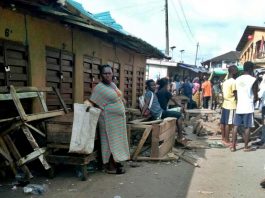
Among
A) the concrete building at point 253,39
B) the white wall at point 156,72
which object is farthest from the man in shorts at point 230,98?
the concrete building at point 253,39

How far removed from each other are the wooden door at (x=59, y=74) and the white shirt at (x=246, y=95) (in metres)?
4.03

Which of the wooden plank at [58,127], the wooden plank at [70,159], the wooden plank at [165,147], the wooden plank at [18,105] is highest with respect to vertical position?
the wooden plank at [18,105]

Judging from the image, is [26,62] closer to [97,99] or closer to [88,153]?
[97,99]

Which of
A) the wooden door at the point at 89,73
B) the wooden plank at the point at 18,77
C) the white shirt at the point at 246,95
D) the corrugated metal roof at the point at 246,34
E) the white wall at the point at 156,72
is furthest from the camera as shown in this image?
the corrugated metal roof at the point at 246,34

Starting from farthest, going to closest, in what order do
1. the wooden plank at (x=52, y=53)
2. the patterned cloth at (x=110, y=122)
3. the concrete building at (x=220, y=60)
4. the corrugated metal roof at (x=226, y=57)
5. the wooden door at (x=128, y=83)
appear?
the corrugated metal roof at (x=226, y=57)
the concrete building at (x=220, y=60)
the wooden door at (x=128, y=83)
the wooden plank at (x=52, y=53)
the patterned cloth at (x=110, y=122)

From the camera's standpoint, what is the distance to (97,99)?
18.8 ft

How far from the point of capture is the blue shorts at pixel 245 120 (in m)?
7.88

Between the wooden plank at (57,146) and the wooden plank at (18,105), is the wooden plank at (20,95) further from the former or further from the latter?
the wooden plank at (57,146)

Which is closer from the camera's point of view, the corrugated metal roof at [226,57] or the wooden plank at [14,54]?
the wooden plank at [14,54]

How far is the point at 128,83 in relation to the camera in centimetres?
1351

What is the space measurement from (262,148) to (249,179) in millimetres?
3129

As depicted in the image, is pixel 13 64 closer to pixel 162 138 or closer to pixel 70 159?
pixel 70 159

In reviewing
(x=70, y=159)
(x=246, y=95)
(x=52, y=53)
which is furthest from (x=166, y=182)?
(x=52, y=53)

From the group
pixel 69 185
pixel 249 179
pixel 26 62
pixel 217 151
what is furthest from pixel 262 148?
pixel 26 62
